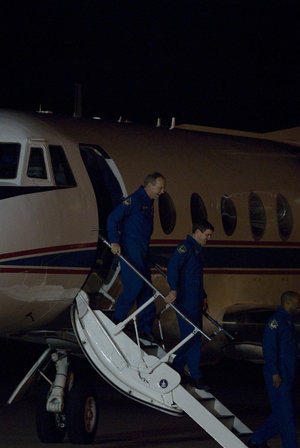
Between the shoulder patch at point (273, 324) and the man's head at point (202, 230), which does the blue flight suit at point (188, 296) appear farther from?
the shoulder patch at point (273, 324)

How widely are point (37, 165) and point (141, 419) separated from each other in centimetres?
439

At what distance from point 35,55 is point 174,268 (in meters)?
30.9

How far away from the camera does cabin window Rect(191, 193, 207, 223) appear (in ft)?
52.7

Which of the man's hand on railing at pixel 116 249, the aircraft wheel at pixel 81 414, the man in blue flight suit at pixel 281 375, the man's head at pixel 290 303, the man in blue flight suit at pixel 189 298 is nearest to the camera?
the man in blue flight suit at pixel 281 375

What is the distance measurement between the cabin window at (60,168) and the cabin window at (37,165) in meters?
0.13

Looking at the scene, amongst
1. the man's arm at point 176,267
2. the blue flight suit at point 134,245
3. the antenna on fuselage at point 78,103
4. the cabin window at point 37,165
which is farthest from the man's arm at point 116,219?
the antenna on fuselage at point 78,103

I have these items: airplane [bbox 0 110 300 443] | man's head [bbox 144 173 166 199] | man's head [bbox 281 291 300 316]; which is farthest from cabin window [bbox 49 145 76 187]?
man's head [bbox 281 291 300 316]

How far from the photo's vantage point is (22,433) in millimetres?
14984

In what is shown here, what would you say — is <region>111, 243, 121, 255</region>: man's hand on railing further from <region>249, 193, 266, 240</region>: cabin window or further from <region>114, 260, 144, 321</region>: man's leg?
<region>249, 193, 266, 240</region>: cabin window

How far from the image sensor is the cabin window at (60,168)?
1394 cm

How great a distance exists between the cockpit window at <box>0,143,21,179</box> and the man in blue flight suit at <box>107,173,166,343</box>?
1329 mm

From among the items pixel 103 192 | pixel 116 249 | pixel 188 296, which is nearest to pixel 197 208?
pixel 103 192

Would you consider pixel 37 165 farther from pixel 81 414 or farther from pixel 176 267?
pixel 81 414

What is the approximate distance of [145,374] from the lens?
12984mm
